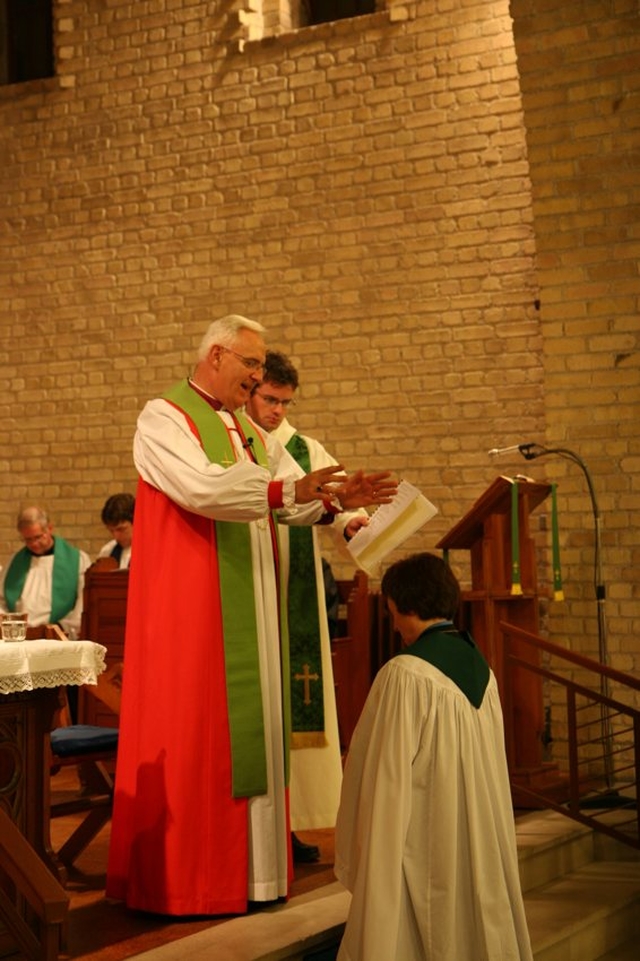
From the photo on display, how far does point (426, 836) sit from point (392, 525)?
1156mm

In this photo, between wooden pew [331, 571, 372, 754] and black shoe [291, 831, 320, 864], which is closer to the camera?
black shoe [291, 831, 320, 864]

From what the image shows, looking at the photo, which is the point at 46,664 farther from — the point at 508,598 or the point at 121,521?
the point at 121,521

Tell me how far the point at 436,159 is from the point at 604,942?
5454mm

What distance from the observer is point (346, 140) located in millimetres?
9242

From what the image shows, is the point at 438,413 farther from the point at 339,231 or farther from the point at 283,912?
the point at 283,912

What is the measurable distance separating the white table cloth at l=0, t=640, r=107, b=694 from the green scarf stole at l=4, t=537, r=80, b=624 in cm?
491

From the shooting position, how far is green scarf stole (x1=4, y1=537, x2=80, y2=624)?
Result: 8766 millimetres

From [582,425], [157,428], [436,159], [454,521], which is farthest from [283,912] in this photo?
[436,159]

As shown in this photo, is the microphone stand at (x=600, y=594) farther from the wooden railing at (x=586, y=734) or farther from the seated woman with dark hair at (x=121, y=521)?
the seated woman with dark hair at (x=121, y=521)

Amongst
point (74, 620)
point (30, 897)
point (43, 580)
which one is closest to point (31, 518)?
point (43, 580)

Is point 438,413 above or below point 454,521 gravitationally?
above

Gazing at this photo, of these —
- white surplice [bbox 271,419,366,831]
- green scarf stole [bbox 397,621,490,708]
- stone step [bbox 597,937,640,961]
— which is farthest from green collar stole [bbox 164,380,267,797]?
stone step [bbox 597,937,640,961]

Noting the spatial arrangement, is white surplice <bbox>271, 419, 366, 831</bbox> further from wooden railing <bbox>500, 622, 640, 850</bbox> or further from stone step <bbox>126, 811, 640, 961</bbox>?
wooden railing <bbox>500, 622, 640, 850</bbox>

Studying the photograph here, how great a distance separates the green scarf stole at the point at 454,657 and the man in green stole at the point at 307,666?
1249 millimetres
